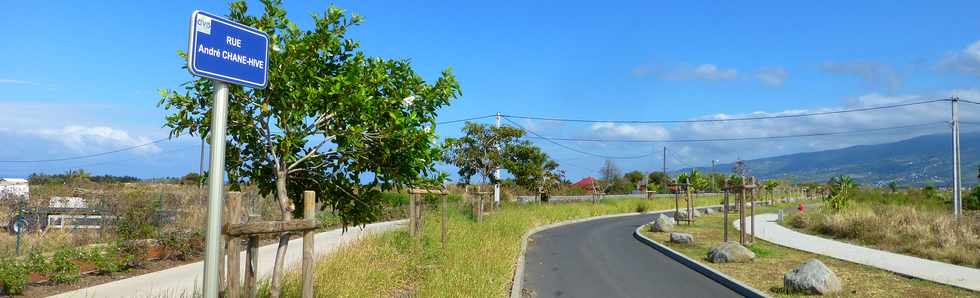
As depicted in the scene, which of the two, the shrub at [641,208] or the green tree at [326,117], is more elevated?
the green tree at [326,117]

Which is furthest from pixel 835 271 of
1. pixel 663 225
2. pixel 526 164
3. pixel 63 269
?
pixel 526 164

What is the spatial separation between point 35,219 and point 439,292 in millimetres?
11238

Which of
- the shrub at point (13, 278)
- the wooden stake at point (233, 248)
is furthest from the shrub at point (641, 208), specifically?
the wooden stake at point (233, 248)

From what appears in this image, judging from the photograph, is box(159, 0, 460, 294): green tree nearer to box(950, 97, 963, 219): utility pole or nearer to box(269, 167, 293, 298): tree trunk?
box(269, 167, 293, 298): tree trunk

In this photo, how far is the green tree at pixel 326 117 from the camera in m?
5.84

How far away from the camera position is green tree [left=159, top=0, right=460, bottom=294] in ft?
19.2

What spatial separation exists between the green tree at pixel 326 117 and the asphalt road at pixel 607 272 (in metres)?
5.64

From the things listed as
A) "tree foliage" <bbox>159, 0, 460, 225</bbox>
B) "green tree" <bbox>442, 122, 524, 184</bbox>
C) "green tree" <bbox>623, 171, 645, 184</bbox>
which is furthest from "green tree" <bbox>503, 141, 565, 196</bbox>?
"green tree" <bbox>623, 171, 645, 184</bbox>

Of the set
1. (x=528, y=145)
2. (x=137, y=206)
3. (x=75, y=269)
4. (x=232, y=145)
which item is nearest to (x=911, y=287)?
(x=232, y=145)

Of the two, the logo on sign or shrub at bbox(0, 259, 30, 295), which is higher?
the logo on sign

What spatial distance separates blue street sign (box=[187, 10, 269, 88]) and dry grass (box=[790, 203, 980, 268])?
1578 cm

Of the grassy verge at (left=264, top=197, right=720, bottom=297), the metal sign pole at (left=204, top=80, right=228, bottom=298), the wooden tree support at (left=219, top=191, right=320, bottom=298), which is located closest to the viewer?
the metal sign pole at (left=204, top=80, right=228, bottom=298)

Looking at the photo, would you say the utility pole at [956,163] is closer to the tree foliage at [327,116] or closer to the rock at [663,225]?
the rock at [663,225]

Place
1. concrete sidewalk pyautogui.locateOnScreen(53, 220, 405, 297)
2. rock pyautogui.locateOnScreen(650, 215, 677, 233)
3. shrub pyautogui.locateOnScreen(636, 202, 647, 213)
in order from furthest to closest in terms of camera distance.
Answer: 1. shrub pyautogui.locateOnScreen(636, 202, 647, 213)
2. rock pyautogui.locateOnScreen(650, 215, 677, 233)
3. concrete sidewalk pyautogui.locateOnScreen(53, 220, 405, 297)
